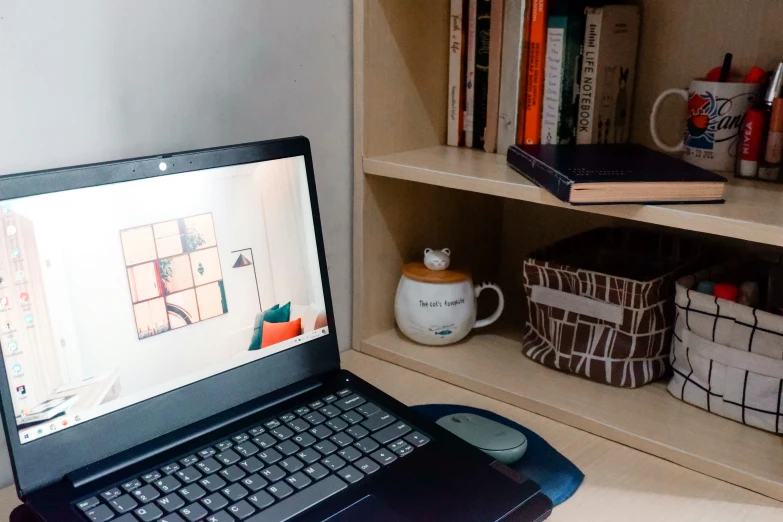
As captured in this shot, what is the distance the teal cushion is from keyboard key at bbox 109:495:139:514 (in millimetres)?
200

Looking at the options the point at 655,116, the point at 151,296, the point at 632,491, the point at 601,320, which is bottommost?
the point at 632,491

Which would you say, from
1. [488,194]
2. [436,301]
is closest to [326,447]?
[436,301]

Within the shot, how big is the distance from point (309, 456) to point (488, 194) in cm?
48

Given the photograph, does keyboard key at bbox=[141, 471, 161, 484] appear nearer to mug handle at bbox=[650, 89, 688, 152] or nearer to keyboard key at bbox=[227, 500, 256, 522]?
keyboard key at bbox=[227, 500, 256, 522]

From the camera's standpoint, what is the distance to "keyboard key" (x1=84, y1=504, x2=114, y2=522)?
0.58 meters

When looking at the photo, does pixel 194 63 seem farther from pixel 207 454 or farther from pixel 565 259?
pixel 565 259

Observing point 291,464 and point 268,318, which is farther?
point 268,318

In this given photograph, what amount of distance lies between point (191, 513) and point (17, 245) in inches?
10.3

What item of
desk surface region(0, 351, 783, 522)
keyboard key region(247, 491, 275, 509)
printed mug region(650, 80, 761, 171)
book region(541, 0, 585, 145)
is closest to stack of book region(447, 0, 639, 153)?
book region(541, 0, 585, 145)

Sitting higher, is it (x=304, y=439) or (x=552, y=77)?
(x=552, y=77)

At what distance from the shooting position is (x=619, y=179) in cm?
74

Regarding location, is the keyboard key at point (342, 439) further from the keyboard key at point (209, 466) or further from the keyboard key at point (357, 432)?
the keyboard key at point (209, 466)

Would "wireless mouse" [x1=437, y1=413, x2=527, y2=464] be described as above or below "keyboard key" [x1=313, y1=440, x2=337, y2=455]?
below

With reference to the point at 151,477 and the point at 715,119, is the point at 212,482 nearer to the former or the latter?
the point at 151,477
